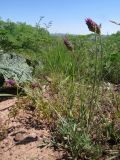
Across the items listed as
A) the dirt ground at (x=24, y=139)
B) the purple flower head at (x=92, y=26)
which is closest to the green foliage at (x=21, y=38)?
the dirt ground at (x=24, y=139)

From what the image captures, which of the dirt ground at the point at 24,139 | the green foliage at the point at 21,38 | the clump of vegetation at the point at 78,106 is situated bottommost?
the dirt ground at the point at 24,139

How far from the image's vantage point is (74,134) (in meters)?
3.23

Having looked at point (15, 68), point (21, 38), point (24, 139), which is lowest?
point (24, 139)

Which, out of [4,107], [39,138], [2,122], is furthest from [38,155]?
→ [4,107]

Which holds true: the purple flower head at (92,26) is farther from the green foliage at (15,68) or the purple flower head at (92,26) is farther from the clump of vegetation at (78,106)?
the green foliage at (15,68)

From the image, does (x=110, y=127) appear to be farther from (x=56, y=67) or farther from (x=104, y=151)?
(x=56, y=67)

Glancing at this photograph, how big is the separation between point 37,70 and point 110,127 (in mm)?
2055

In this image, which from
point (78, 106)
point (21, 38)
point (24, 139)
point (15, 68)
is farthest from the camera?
point (21, 38)

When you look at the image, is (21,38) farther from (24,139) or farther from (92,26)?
(92,26)

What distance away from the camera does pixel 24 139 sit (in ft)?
11.9

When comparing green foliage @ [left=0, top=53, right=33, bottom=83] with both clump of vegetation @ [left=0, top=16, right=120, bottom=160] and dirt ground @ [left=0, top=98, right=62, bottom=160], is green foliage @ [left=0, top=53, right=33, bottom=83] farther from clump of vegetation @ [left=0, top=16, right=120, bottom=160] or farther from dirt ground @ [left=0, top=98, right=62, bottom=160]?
dirt ground @ [left=0, top=98, right=62, bottom=160]

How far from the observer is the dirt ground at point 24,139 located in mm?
3377

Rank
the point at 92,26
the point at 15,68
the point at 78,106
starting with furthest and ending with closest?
Answer: the point at 15,68 < the point at 78,106 < the point at 92,26

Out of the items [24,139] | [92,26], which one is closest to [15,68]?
[24,139]
